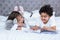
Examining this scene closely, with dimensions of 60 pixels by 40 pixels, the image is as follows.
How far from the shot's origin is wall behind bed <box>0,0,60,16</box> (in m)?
2.59

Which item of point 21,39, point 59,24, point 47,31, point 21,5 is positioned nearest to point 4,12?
point 21,5

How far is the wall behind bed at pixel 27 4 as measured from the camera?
2588mm

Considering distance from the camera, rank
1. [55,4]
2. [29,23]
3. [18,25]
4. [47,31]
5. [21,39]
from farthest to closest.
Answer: [55,4], [29,23], [18,25], [47,31], [21,39]

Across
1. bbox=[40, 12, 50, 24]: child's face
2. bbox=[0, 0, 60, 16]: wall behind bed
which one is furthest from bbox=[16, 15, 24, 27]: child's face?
bbox=[0, 0, 60, 16]: wall behind bed

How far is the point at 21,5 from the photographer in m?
2.60

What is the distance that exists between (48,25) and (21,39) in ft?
1.57

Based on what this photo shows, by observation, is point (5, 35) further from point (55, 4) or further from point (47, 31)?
point (55, 4)

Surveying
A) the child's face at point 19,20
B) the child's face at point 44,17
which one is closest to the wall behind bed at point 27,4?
the child's face at point 19,20

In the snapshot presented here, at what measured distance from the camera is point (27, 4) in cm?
261

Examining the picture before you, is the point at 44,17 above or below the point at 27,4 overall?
below

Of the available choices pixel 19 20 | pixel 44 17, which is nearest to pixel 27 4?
pixel 19 20

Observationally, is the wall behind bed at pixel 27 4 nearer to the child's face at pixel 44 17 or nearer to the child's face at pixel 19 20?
the child's face at pixel 19 20

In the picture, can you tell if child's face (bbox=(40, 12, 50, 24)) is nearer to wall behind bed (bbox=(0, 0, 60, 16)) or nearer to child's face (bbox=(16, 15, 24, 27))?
child's face (bbox=(16, 15, 24, 27))

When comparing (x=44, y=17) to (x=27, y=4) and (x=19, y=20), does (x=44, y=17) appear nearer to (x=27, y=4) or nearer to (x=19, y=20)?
(x=19, y=20)
